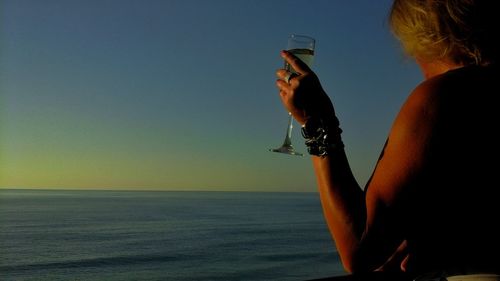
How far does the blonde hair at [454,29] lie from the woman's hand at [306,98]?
0.96ft

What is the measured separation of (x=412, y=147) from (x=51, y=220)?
9760 cm

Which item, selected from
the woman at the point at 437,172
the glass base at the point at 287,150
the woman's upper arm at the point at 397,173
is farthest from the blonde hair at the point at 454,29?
the glass base at the point at 287,150

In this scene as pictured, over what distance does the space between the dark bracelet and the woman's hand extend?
0.02 meters

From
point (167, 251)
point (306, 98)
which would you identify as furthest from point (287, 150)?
point (167, 251)

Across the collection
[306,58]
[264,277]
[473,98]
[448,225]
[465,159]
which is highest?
[306,58]

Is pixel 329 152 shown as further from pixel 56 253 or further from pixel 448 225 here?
Result: pixel 56 253

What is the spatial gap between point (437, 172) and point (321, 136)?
0.38m

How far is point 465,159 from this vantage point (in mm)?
1190

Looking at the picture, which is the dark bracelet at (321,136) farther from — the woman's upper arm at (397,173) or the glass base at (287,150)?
the glass base at (287,150)

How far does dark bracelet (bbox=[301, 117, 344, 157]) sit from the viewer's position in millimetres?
1431

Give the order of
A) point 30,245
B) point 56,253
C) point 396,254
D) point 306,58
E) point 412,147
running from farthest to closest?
point 30,245, point 56,253, point 306,58, point 396,254, point 412,147

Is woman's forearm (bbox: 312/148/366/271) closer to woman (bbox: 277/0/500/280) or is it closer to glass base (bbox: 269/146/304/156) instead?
woman (bbox: 277/0/500/280)

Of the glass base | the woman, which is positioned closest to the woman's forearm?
the woman

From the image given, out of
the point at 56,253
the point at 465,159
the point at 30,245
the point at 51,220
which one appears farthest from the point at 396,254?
the point at 51,220
